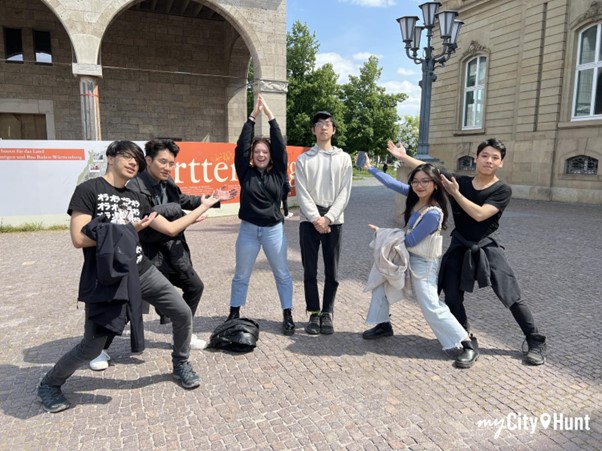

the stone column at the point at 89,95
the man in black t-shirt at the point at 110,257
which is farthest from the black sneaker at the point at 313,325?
the stone column at the point at 89,95

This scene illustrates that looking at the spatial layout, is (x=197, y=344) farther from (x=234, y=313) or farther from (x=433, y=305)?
(x=433, y=305)

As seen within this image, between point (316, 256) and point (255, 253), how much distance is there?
1.95 feet

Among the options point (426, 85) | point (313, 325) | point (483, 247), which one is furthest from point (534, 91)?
point (313, 325)

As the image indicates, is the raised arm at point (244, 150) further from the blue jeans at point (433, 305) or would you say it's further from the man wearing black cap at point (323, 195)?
the blue jeans at point (433, 305)

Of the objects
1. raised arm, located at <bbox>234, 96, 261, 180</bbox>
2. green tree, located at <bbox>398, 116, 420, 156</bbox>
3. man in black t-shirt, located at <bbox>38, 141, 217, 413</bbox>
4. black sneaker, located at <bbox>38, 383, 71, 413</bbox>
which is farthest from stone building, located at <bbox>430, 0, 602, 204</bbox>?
green tree, located at <bbox>398, 116, 420, 156</bbox>

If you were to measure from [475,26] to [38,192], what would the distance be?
60.9ft

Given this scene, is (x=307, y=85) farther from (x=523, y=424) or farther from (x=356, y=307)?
(x=523, y=424)

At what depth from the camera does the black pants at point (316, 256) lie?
13.8ft

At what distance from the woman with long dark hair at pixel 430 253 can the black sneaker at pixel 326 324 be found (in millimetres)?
936

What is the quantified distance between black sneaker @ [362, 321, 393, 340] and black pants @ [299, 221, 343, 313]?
0.44 metres

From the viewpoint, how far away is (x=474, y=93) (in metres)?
20.2

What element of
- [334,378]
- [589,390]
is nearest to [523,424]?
[589,390]

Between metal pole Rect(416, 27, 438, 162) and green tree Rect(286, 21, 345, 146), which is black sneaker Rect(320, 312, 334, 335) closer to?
metal pole Rect(416, 27, 438, 162)

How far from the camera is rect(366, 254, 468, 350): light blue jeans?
3635mm
